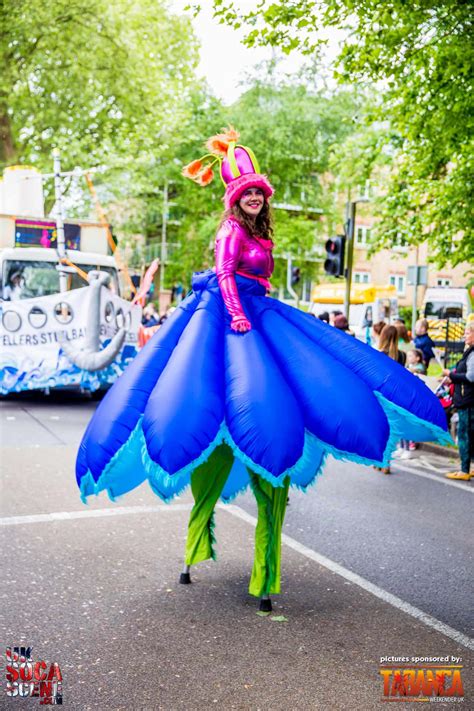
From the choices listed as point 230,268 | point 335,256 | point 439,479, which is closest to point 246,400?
point 230,268

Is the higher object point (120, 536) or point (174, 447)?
point (174, 447)

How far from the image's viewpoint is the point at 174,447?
3.98 metres

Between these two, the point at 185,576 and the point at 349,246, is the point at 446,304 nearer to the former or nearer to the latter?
the point at 349,246

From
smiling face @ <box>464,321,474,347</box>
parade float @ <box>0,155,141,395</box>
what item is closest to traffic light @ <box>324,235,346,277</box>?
parade float @ <box>0,155,141,395</box>

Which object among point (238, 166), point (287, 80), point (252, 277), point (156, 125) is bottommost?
point (252, 277)

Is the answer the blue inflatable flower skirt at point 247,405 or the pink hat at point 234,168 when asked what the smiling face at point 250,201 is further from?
the blue inflatable flower skirt at point 247,405

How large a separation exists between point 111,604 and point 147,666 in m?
0.86

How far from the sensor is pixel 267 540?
14.6 ft

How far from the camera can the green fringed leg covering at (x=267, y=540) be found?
4438 millimetres

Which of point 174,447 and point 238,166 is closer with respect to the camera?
point 174,447

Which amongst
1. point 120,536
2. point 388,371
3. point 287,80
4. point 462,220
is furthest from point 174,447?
point 287,80

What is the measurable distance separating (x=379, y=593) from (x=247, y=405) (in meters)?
1.65

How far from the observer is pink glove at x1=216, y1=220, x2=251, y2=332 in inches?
174

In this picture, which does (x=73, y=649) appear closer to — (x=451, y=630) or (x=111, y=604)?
(x=111, y=604)
